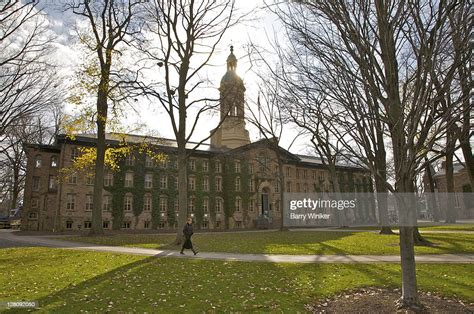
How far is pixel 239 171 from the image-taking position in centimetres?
4606

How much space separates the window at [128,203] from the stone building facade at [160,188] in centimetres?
11

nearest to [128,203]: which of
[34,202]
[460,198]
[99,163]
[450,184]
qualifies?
[34,202]

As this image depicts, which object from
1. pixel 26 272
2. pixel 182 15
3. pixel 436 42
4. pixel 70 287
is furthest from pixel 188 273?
pixel 182 15

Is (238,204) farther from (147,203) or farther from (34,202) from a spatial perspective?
(34,202)

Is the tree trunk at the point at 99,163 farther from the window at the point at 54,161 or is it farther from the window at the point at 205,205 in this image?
the window at the point at 205,205

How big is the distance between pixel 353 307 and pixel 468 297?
273cm

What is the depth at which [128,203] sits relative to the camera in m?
38.0

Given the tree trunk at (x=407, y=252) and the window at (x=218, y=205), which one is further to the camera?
the window at (x=218, y=205)

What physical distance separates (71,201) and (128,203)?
5.92 meters

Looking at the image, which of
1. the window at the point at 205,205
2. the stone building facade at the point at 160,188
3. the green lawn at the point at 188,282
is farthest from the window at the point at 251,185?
the green lawn at the point at 188,282

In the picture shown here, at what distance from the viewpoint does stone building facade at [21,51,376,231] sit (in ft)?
116

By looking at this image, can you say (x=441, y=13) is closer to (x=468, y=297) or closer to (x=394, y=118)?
(x=394, y=118)

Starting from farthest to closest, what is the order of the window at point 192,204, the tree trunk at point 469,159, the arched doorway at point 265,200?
the arched doorway at point 265,200, the window at point 192,204, the tree trunk at point 469,159

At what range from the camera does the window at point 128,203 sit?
37.7 m
